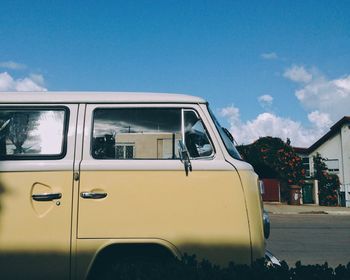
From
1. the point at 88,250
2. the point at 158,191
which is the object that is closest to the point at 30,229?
the point at 88,250

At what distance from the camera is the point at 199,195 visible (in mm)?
3367

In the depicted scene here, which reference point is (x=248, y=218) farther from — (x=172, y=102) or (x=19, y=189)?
(x=19, y=189)

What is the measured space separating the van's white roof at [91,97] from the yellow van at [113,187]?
0.06ft

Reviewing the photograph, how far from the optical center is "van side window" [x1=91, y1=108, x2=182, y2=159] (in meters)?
3.55

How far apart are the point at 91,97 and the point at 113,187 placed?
99 cm

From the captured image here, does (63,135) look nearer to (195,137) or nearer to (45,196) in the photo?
(45,196)

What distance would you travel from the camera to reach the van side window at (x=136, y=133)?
3.55 metres

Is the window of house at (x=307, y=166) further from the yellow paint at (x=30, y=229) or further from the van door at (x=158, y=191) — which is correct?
the yellow paint at (x=30, y=229)

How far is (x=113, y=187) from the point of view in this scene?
11.0ft

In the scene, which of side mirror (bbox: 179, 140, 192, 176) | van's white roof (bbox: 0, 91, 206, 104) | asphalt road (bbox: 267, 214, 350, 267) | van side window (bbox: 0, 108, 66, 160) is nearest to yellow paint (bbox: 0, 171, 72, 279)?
van side window (bbox: 0, 108, 66, 160)

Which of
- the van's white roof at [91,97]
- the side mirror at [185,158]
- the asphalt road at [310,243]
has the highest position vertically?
the van's white roof at [91,97]

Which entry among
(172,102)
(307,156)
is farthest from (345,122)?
(172,102)

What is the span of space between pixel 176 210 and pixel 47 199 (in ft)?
3.90

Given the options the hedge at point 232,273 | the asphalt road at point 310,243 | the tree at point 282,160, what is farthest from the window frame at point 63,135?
the tree at point 282,160
